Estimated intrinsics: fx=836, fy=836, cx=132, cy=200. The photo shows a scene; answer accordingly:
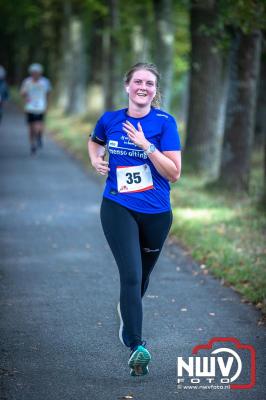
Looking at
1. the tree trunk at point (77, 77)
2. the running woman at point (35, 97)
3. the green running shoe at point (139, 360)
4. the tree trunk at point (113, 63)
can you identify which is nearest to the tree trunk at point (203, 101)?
the running woman at point (35, 97)

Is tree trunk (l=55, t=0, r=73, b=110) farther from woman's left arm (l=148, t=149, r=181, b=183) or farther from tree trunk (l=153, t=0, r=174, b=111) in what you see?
woman's left arm (l=148, t=149, r=181, b=183)

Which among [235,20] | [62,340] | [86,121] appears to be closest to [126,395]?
[62,340]

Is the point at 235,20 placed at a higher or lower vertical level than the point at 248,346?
higher

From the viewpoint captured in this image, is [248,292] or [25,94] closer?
[248,292]

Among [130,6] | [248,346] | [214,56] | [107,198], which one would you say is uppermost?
[130,6]

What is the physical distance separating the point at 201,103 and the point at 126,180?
12566 mm

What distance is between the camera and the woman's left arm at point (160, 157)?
570 cm

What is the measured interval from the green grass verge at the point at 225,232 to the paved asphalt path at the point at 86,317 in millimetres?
230

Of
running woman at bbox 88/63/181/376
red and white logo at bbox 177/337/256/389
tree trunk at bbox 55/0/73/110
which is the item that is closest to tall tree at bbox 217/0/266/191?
red and white logo at bbox 177/337/256/389

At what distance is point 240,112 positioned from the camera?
14852mm

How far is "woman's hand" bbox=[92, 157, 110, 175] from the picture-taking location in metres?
6.09

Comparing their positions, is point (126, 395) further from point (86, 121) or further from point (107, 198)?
point (86, 121)

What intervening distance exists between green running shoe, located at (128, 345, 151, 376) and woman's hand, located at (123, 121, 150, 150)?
1.37 meters

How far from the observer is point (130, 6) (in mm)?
34094
